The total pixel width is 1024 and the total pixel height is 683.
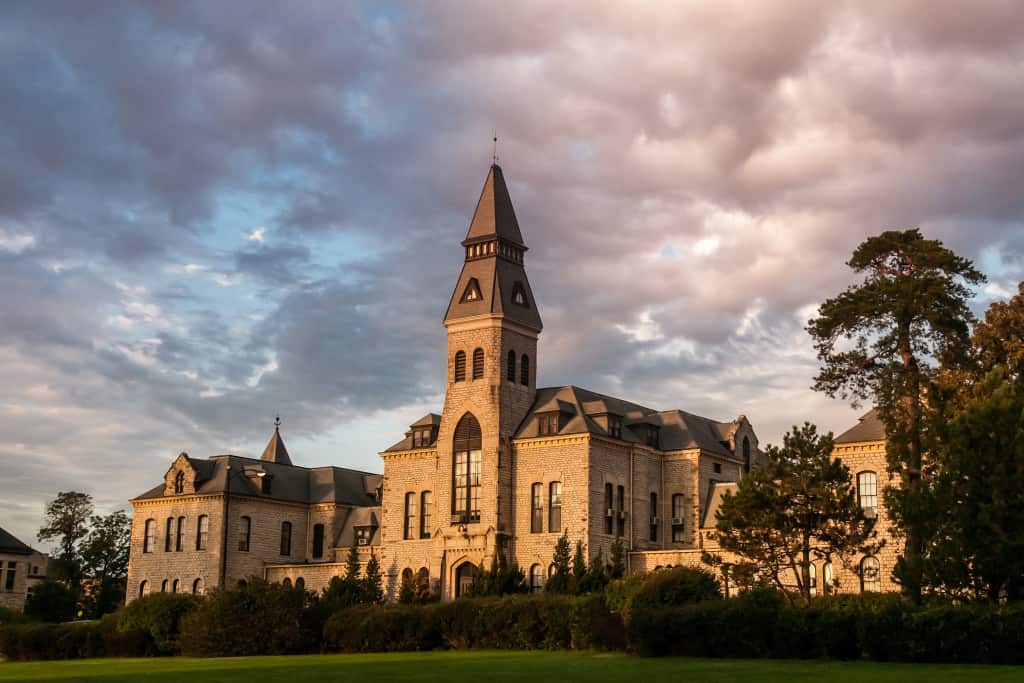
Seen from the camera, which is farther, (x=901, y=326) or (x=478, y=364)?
(x=478, y=364)

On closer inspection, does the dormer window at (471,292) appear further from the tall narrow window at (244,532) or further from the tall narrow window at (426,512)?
the tall narrow window at (244,532)

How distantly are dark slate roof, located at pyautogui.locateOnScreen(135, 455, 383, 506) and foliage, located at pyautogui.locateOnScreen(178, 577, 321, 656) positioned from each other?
28.4 metres

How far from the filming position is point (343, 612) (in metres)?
46.2

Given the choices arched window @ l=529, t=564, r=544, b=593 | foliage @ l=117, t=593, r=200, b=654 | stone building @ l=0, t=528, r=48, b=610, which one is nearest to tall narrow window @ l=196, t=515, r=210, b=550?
foliage @ l=117, t=593, r=200, b=654

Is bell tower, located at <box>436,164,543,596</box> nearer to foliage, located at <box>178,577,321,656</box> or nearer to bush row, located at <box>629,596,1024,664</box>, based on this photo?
foliage, located at <box>178,577,321,656</box>

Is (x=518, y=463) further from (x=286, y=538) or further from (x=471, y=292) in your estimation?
(x=286, y=538)

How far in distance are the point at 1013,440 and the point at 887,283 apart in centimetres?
1389

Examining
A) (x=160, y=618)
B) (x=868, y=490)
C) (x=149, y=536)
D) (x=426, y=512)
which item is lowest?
(x=160, y=618)

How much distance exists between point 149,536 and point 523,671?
2163 inches

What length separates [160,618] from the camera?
50594 mm

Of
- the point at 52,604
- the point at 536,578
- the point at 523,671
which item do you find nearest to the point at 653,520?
the point at 536,578

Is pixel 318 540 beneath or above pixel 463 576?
above

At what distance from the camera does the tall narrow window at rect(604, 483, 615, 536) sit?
203 feet

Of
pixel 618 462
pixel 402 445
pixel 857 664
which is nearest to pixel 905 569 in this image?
pixel 857 664
